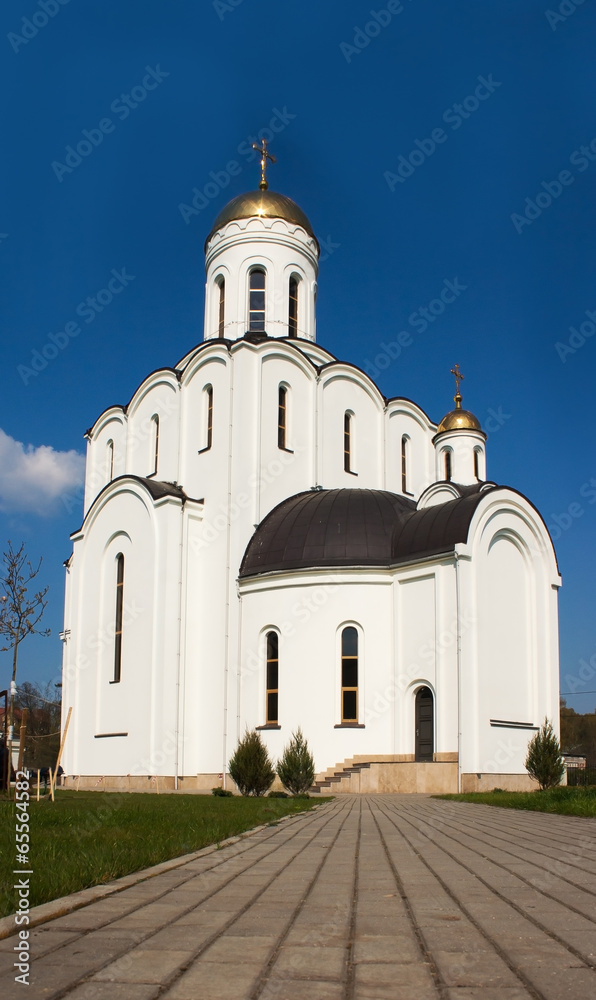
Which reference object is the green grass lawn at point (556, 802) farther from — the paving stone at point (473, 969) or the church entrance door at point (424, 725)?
the paving stone at point (473, 969)

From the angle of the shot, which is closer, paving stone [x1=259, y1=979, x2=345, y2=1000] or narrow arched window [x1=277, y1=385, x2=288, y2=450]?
paving stone [x1=259, y1=979, x2=345, y2=1000]

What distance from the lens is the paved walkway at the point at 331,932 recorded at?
121 inches

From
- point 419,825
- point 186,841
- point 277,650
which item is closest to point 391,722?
point 277,650

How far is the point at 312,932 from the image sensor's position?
154 inches

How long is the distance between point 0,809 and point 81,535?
19.9m

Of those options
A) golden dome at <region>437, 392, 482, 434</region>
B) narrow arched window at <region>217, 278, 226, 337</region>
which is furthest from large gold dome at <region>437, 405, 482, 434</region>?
narrow arched window at <region>217, 278, 226, 337</region>

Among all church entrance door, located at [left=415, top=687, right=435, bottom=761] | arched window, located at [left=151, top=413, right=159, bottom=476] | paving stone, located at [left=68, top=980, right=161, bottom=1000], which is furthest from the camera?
arched window, located at [left=151, top=413, right=159, bottom=476]

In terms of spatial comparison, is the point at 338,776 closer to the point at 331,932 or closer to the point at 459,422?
the point at 459,422

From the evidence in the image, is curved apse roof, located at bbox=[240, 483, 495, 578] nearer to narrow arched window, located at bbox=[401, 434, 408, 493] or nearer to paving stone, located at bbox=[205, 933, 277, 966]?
narrow arched window, located at bbox=[401, 434, 408, 493]

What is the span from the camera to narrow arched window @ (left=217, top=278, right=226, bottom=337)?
29.7m

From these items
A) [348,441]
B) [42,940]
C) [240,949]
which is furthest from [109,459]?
[240,949]

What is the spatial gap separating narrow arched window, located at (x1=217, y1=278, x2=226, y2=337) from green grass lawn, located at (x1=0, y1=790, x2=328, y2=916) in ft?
67.7

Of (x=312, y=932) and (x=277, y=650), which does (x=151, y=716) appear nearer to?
(x=277, y=650)

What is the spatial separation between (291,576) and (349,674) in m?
2.89
